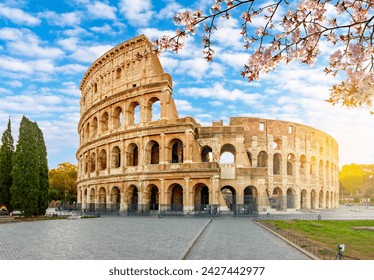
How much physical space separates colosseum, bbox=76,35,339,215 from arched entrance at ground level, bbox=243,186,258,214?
12 cm

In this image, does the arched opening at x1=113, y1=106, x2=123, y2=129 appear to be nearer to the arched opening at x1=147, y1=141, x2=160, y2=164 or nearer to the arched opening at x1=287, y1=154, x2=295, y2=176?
the arched opening at x1=147, y1=141, x2=160, y2=164

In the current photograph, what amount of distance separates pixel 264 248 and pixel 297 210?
30934mm

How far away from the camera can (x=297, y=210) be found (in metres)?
40.4

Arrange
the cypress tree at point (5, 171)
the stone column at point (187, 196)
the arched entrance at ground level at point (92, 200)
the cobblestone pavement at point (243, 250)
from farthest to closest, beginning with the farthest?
1. the arched entrance at ground level at point (92, 200)
2. the stone column at point (187, 196)
3. the cypress tree at point (5, 171)
4. the cobblestone pavement at point (243, 250)

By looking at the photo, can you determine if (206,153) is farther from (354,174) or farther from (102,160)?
(354,174)

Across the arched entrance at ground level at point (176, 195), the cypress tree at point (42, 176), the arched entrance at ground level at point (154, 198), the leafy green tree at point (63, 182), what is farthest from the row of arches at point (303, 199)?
the leafy green tree at point (63, 182)

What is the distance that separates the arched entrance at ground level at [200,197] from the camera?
31.2m

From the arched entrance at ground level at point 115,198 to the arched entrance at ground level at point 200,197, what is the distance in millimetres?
8092

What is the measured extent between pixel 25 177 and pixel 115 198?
1057 centimetres

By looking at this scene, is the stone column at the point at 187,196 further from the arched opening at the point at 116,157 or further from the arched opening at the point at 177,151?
the arched opening at the point at 116,157

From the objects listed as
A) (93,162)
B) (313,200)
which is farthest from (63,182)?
(313,200)

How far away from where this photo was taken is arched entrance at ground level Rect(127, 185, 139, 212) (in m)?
33.3

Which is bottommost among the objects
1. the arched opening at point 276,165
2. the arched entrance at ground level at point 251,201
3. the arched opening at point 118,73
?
the arched entrance at ground level at point 251,201
